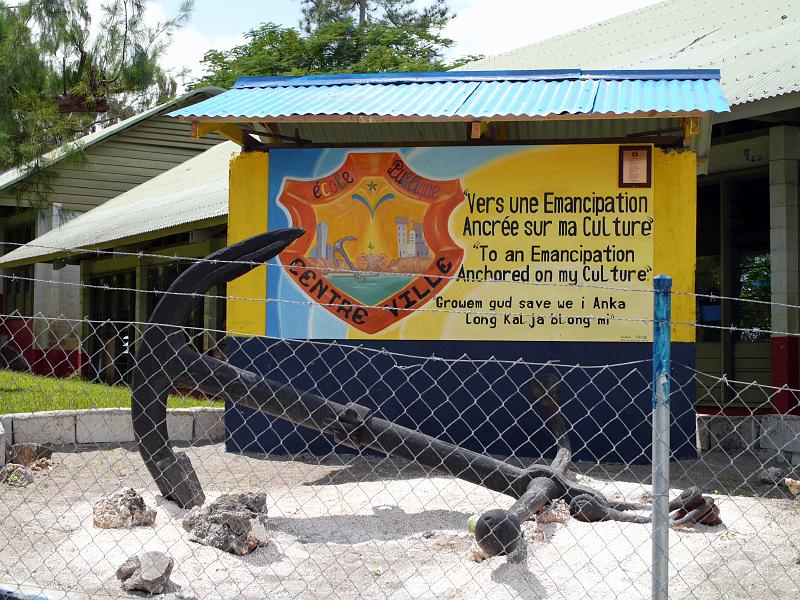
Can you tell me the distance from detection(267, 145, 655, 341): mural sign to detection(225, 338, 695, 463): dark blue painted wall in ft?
0.45

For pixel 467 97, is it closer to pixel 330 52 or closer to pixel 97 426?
pixel 97 426

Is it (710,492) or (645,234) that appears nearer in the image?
(710,492)

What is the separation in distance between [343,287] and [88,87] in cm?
1058

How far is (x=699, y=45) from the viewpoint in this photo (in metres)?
11.7

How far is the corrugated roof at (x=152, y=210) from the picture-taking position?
13414mm

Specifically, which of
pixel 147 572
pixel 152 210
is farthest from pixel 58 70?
pixel 147 572

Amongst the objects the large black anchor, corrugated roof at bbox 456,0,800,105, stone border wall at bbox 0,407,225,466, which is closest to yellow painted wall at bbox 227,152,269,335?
stone border wall at bbox 0,407,225,466

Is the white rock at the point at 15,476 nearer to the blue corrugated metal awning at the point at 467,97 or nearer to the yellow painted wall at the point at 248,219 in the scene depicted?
the yellow painted wall at the point at 248,219

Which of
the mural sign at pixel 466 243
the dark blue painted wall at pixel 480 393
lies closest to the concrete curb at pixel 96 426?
the dark blue painted wall at pixel 480 393

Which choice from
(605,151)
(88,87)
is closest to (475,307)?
(605,151)

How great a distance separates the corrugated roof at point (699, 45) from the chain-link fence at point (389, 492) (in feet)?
10.6

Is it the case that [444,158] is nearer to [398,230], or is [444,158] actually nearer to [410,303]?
[398,230]

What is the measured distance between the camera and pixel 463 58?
100 feet

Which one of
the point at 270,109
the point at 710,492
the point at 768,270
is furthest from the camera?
the point at 768,270
